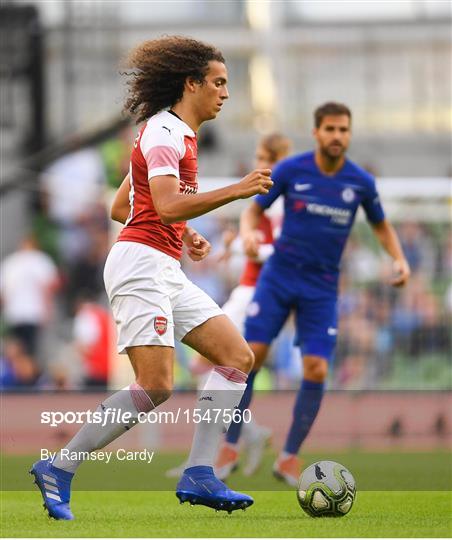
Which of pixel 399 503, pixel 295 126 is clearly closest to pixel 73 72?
pixel 295 126

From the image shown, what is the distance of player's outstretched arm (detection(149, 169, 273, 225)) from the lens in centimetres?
675

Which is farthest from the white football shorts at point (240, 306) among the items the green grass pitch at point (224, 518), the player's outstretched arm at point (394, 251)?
the green grass pitch at point (224, 518)

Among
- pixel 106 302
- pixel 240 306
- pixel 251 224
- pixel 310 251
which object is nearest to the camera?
pixel 251 224

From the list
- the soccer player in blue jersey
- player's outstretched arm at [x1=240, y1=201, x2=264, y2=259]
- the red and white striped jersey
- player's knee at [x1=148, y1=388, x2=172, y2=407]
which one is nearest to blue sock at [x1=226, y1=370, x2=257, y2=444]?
the soccer player in blue jersey

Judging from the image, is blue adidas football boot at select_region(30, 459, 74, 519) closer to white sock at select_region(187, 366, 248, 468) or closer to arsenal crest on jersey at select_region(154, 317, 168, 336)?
white sock at select_region(187, 366, 248, 468)

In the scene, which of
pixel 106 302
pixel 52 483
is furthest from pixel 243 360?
pixel 106 302

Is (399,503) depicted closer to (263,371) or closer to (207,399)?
(207,399)

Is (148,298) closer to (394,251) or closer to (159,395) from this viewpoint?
(159,395)

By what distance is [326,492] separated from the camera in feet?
24.1

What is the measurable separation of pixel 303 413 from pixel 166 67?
10.4 feet

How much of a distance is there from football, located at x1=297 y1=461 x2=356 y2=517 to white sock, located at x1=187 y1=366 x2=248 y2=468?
492mm

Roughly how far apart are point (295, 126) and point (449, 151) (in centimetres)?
263

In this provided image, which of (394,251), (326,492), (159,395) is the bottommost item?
(326,492)

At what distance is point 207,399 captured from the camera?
731 cm
